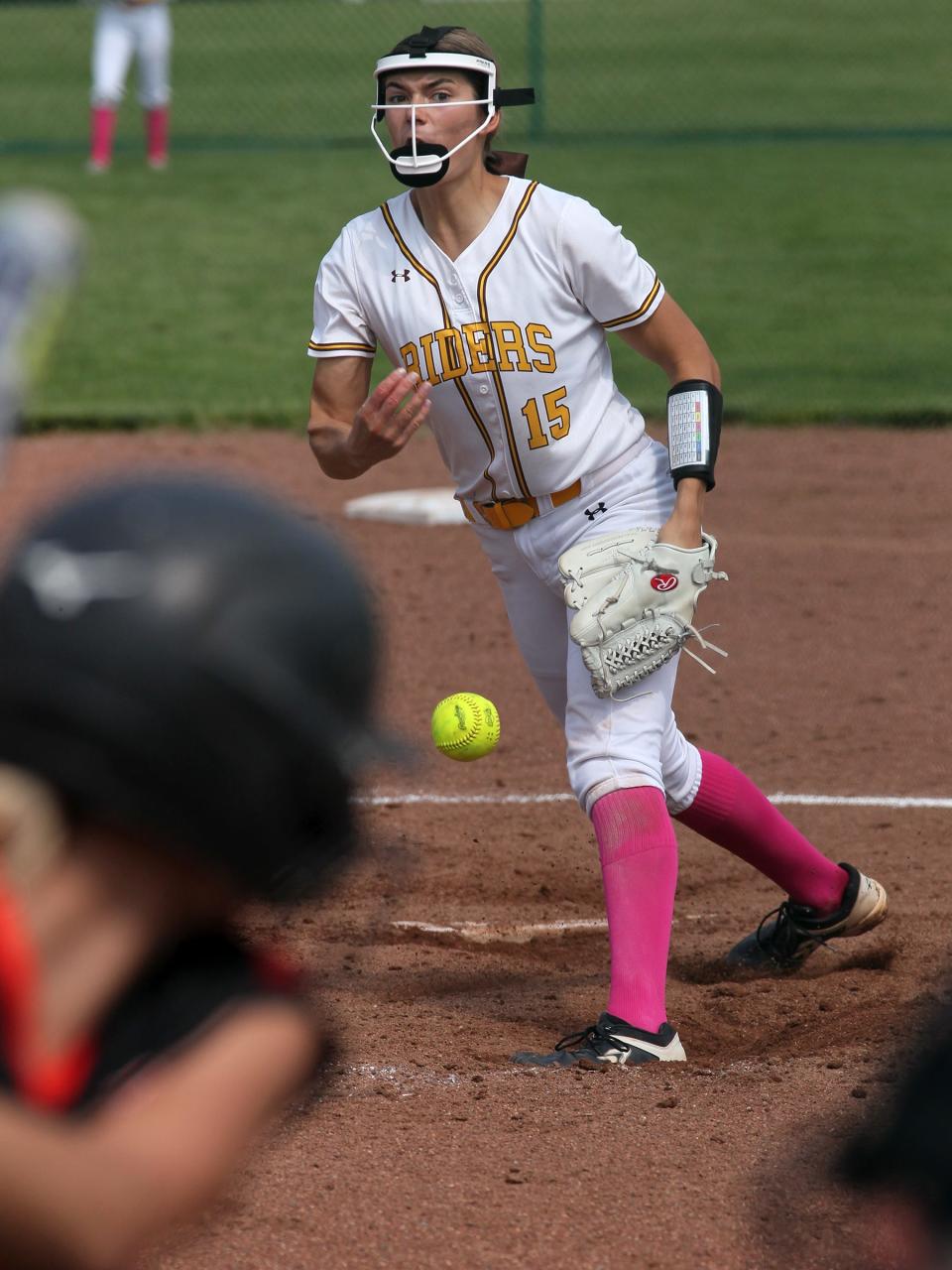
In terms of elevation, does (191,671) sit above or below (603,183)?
above

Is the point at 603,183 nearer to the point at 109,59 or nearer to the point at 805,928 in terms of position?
the point at 109,59

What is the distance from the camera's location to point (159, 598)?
1.62 m

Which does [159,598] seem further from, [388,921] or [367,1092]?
[388,921]

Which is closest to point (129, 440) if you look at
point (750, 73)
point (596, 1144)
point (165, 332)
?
point (165, 332)

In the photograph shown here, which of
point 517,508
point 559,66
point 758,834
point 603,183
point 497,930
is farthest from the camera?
point 559,66

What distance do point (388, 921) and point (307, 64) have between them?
2024 cm

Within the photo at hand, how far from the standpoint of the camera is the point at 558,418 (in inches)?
156

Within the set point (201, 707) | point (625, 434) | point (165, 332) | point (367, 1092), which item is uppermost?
point (201, 707)

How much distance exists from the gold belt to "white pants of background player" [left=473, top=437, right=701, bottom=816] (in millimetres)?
16

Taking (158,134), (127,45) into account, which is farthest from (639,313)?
(158,134)

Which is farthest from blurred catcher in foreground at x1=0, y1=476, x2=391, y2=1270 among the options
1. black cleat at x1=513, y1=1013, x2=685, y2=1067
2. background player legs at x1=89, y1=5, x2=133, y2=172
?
background player legs at x1=89, y1=5, x2=133, y2=172

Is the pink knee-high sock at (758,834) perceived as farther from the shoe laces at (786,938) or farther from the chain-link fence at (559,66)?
the chain-link fence at (559,66)

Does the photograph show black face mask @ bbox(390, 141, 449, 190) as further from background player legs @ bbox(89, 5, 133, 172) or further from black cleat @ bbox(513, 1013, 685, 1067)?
background player legs @ bbox(89, 5, 133, 172)

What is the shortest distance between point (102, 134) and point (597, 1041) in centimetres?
1472
